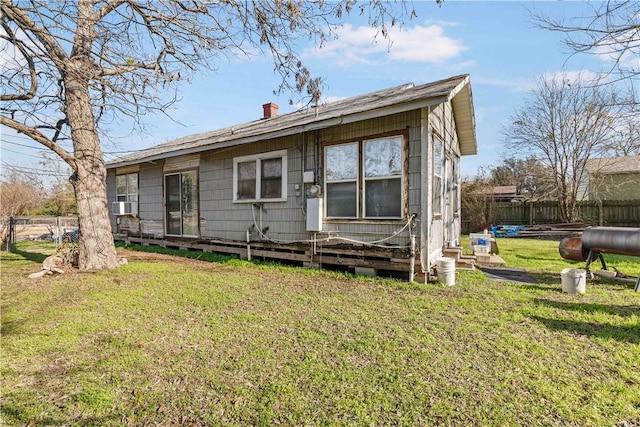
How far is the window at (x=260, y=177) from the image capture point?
7746 millimetres

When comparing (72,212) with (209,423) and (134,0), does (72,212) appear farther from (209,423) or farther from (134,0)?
(209,423)

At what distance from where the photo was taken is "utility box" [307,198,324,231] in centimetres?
674

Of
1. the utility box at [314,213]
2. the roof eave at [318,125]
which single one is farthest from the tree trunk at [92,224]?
the utility box at [314,213]

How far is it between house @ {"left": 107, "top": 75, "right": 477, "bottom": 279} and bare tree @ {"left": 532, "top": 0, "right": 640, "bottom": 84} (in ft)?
4.93

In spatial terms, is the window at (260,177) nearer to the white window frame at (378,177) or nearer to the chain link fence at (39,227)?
the white window frame at (378,177)

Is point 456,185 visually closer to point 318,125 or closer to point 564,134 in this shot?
point 318,125

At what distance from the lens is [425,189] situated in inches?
221

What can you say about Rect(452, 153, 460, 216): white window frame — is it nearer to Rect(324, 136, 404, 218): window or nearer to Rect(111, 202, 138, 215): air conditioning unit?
Rect(324, 136, 404, 218): window

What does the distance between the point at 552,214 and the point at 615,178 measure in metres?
6.89

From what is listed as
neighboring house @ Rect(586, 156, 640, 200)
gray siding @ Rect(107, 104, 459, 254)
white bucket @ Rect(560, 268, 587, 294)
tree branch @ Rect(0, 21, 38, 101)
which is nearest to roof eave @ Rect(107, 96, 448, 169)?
gray siding @ Rect(107, 104, 459, 254)

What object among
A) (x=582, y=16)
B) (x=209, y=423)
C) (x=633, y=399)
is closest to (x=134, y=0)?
(x=209, y=423)

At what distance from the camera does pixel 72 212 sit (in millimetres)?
23547

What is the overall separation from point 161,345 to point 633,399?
388 cm

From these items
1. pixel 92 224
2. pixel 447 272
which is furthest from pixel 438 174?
pixel 92 224
